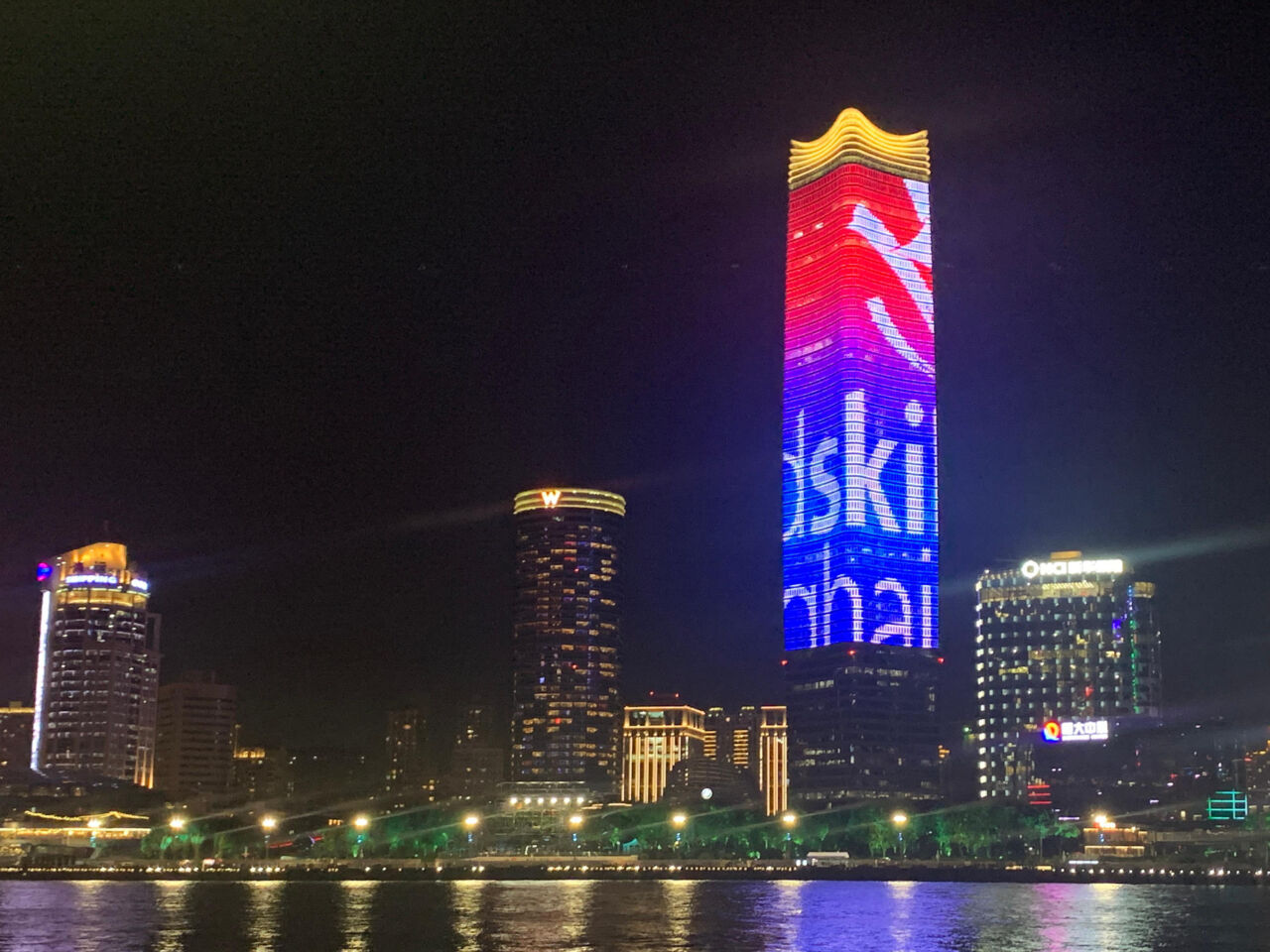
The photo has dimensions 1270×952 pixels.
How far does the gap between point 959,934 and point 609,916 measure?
27.3 metres

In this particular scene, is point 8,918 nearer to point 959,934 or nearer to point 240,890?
point 240,890

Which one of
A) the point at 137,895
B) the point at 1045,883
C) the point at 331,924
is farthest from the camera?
the point at 1045,883

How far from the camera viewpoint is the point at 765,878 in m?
199

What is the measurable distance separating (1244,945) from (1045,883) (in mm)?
93816

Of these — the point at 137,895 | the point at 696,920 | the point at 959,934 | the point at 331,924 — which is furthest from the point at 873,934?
the point at 137,895

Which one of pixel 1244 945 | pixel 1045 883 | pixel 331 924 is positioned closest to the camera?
pixel 1244 945

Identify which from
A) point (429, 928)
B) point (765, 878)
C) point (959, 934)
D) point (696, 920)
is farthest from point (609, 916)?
point (765, 878)

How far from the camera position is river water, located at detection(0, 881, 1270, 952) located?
97.6 m

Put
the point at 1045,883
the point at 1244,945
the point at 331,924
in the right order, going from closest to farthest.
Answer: the point at 1244,945 → the point at 331,924 → the point at 1045,883

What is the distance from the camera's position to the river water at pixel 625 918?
97.6m

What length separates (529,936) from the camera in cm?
10231

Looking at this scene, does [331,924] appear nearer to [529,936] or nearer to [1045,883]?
[529,936]

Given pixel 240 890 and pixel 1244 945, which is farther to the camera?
pixel 240 890

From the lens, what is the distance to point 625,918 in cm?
11825
